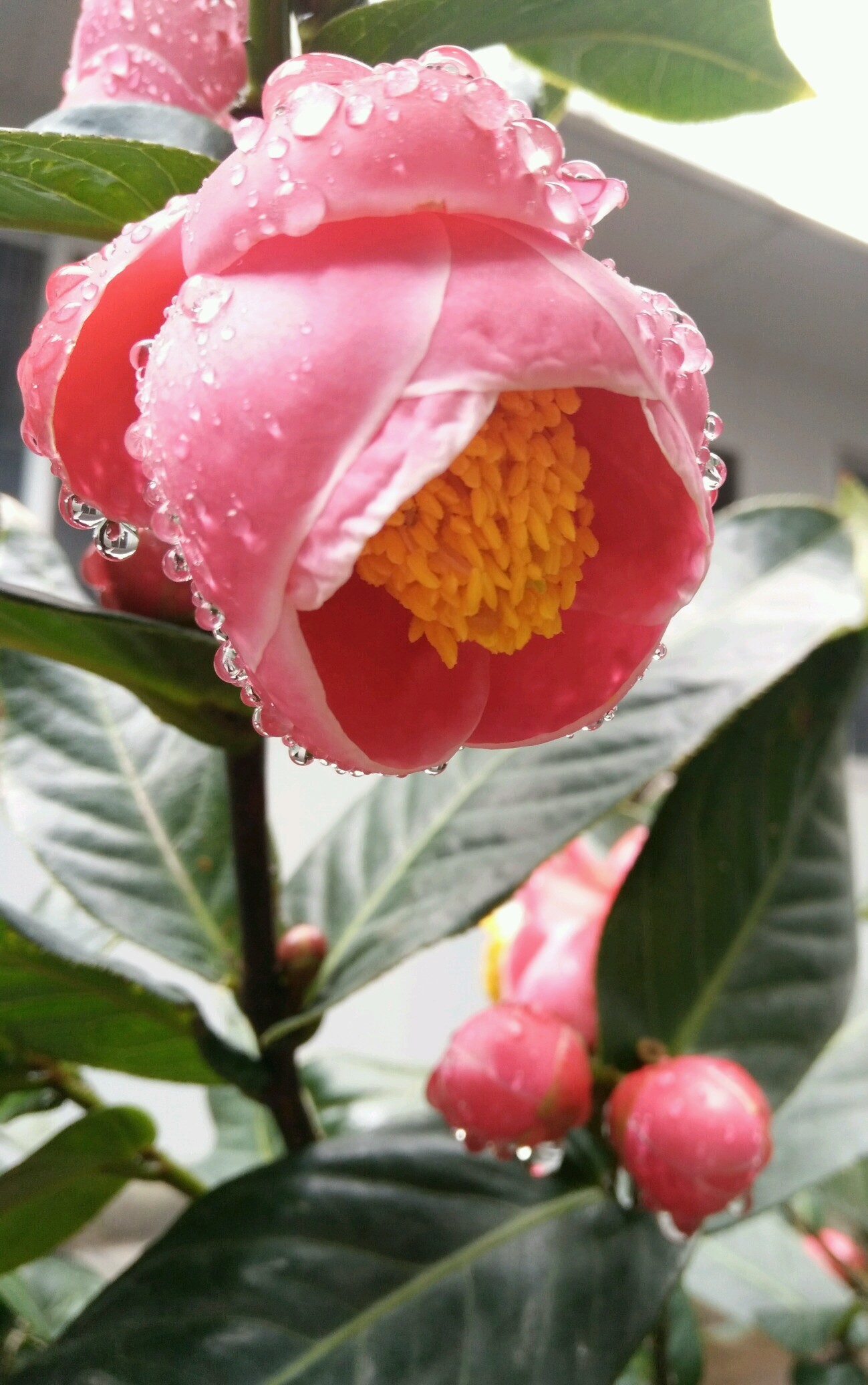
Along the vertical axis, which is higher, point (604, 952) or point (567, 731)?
point (567, 731)

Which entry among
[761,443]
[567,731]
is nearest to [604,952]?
[567,731]

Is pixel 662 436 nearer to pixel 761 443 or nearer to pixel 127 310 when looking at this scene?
pixel 127 310

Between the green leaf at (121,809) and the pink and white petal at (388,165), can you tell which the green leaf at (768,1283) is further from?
the pink and white petal at (388,165)

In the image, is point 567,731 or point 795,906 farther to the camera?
point 795,906

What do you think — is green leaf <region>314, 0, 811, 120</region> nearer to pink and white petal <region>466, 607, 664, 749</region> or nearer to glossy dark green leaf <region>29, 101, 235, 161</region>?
glossy dark green leaf <region>29, 101, 235, 161</region>

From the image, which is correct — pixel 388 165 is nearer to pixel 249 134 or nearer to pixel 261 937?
pixel 249 134

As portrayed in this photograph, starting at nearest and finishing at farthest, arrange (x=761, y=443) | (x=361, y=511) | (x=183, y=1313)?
1. (x=361, y=511)
2. (x=183, y=1313)
3. (x=761, y=443)
